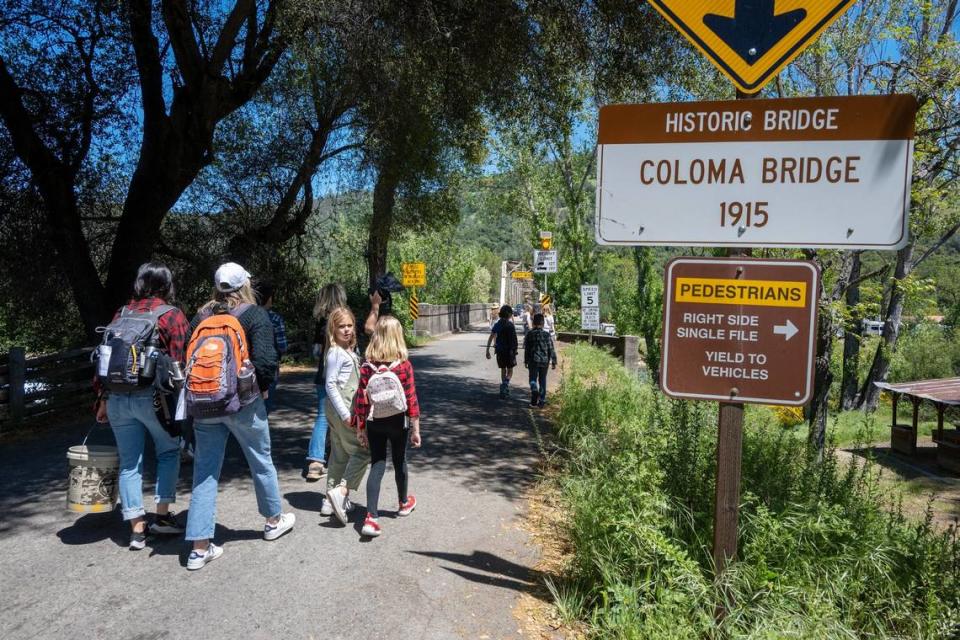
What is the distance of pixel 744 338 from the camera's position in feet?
10.5

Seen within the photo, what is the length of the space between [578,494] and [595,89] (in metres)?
7.96

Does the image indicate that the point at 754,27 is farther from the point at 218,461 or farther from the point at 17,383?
the point at 17,383

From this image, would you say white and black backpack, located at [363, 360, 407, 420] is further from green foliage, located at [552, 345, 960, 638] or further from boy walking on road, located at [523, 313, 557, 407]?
boy walking on road, located at [523, 313, 557, 407]

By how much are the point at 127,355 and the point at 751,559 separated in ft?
13.0

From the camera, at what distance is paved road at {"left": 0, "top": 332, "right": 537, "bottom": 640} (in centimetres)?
380

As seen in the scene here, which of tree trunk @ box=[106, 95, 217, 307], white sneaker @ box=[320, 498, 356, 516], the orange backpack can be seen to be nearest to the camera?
the orange backpack

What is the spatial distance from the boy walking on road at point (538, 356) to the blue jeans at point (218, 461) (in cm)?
680

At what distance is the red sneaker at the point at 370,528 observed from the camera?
16.6 ft

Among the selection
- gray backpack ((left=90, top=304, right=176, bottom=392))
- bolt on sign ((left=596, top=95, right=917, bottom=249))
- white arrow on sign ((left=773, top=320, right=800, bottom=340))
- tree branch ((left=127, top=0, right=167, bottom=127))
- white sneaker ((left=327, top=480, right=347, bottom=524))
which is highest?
tree branch ((left=127, top=0, right=167, bottom=127))

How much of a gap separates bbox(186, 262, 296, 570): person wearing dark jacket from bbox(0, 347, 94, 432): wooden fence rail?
6054 millimetres

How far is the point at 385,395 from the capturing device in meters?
5.02

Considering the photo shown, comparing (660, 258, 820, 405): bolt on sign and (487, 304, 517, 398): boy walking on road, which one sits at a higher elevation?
(660, 258, 820, 405): bolt on sign

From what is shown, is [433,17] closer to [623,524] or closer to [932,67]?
[932,67]

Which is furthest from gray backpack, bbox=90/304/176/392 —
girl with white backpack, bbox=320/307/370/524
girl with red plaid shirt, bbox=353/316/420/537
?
girl with red plaid shirt, bbox=353/316/420/537
